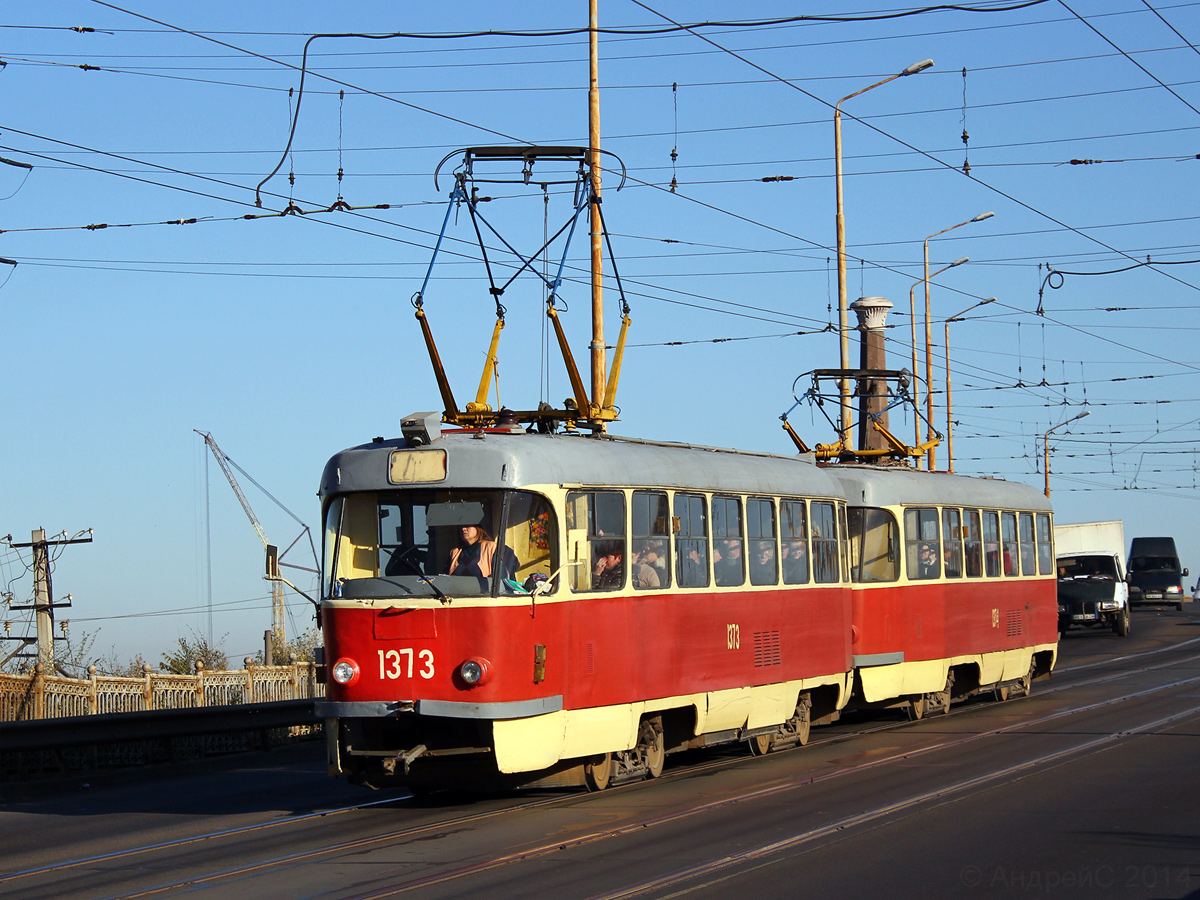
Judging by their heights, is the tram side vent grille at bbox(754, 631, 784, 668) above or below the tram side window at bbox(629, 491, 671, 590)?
below

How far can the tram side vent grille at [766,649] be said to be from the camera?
1503 centimetres

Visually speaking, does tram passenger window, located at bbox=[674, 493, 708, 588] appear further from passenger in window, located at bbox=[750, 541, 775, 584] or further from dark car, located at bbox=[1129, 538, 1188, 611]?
dark car, located at bbox=[1129, 538, 1188, 611]

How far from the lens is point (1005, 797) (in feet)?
38.2

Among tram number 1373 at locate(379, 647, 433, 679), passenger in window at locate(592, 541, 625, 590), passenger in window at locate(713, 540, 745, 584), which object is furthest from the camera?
passenger in window at locate(713, 540, 745, 584)

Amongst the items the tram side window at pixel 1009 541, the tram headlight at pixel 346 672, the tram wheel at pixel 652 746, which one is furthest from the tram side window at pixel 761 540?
the tram side window at pixel 1009 541

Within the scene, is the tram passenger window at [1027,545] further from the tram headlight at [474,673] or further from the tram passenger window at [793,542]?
the tram headlight at [474,673]

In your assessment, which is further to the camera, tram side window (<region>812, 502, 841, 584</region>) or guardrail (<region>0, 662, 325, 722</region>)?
guardrail (<region>0, 662, 325, 722</region>)

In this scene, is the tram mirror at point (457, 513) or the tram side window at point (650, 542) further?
the tram side window at point (650, 542)

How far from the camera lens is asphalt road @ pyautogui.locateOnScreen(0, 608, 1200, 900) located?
8.64 meters

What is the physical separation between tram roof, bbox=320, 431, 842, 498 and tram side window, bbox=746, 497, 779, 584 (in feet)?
1.72

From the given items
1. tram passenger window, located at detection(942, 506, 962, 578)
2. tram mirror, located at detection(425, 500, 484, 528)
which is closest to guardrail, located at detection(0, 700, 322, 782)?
tram mirror, located at detection(425, 500, 484, 528)

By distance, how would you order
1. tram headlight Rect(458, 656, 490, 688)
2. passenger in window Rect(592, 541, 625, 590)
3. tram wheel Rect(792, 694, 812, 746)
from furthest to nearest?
tram wheel Rect(792, 694, 812, 746), passenger in window Rect(592, 541, 625, 590), tram headlight Rect(458, 656, 490, 688)

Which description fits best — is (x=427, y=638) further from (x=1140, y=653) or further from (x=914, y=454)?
(x=1140, y=653)

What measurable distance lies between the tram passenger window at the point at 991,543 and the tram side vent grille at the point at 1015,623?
0.74m
